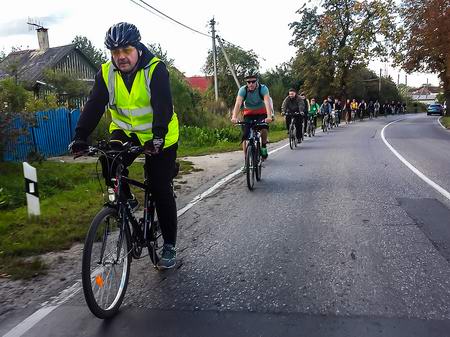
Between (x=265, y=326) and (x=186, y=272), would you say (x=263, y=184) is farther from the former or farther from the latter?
(x=265, y=326)

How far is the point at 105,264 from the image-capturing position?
345 cm

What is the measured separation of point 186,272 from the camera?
428cm

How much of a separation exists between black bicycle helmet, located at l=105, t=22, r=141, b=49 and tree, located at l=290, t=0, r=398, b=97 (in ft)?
138

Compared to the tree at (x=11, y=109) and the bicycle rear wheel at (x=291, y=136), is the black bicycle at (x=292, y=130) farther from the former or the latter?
the tree at (x=11, y=109)

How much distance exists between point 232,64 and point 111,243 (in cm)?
5233

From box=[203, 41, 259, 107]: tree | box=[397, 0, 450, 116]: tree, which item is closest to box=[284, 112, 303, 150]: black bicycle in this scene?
box=[397, 0, 450, 116]: tree

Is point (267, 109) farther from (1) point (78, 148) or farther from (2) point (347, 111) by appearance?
(2) point (347, 111)

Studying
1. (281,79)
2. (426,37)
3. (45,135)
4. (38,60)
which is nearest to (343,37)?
(281,79)

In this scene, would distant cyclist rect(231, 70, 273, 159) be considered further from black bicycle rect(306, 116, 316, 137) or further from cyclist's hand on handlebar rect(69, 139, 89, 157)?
black bicycle rect(306, 116, 316, 137)

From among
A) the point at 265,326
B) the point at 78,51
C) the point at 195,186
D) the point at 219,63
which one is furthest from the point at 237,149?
the point at 219,63

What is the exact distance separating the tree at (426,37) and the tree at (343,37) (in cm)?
619

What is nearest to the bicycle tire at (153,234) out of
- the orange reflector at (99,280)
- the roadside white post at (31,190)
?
the orange reflector at (99,280)

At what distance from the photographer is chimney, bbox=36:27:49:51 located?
141 ft

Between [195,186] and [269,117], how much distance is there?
73.3 inches
